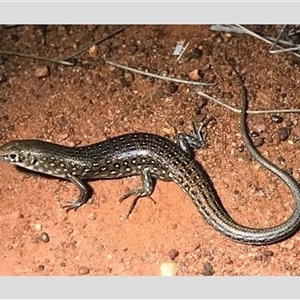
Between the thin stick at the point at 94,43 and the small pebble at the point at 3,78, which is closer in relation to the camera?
the small pebble at the point at 3,78

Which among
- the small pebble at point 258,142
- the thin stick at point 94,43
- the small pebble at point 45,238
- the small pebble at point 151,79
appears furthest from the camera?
the thin stick at point 94,43

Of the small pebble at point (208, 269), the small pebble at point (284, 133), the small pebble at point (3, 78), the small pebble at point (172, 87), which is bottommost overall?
the small pebble at point (208, 269)

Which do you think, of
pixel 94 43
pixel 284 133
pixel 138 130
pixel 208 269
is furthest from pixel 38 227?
pixel 284 133

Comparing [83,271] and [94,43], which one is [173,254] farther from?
[94,43]

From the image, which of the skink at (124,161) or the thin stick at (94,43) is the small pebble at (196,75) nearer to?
the skink at (124,161)

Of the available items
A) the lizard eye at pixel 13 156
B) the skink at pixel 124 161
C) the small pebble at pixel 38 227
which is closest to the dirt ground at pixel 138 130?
the small pebble at pixel 38 227

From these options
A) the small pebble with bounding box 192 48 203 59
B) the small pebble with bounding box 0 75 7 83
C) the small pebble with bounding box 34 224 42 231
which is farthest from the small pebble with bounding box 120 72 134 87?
the small pebble with bounding box 34 224 42 231
